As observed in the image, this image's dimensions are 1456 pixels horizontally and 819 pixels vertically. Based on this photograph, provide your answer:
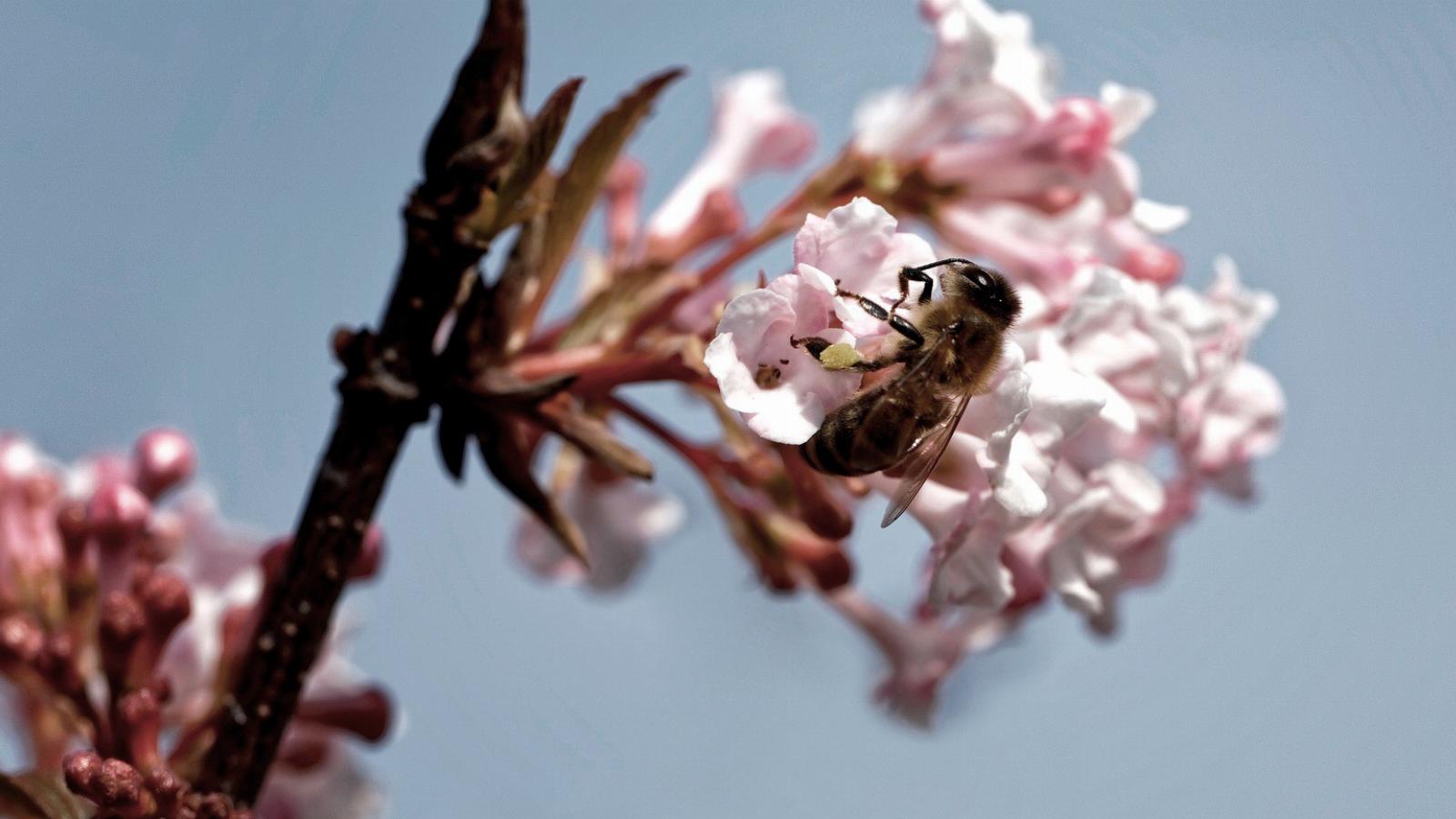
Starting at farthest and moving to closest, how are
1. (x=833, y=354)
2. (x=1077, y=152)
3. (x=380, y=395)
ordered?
(x=1077, y=152) < (x=380, y=395) < (x=833, y=354)

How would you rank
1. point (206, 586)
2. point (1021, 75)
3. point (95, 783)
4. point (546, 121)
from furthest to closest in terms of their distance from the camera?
point (206, 586) → point (1021, 75) → point (546, 121) → point (95, 783)

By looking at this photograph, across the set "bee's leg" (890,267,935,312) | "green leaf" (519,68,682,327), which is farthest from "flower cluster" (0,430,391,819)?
"bee's leg" (890,267,935,312)

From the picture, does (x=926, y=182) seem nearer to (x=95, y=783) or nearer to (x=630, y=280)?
(x=630, y=280)

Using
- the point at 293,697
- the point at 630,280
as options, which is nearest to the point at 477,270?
the point at 630,280

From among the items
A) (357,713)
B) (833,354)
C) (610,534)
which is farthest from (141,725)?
(610,534)

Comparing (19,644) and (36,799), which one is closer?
(36,799)

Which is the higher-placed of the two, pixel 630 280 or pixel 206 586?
Result: pixel 630 280

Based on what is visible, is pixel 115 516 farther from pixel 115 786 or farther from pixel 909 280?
pixel 909 280

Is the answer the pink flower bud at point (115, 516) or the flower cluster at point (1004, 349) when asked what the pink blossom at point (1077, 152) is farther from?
the pink flower bud at point (115, 516)
